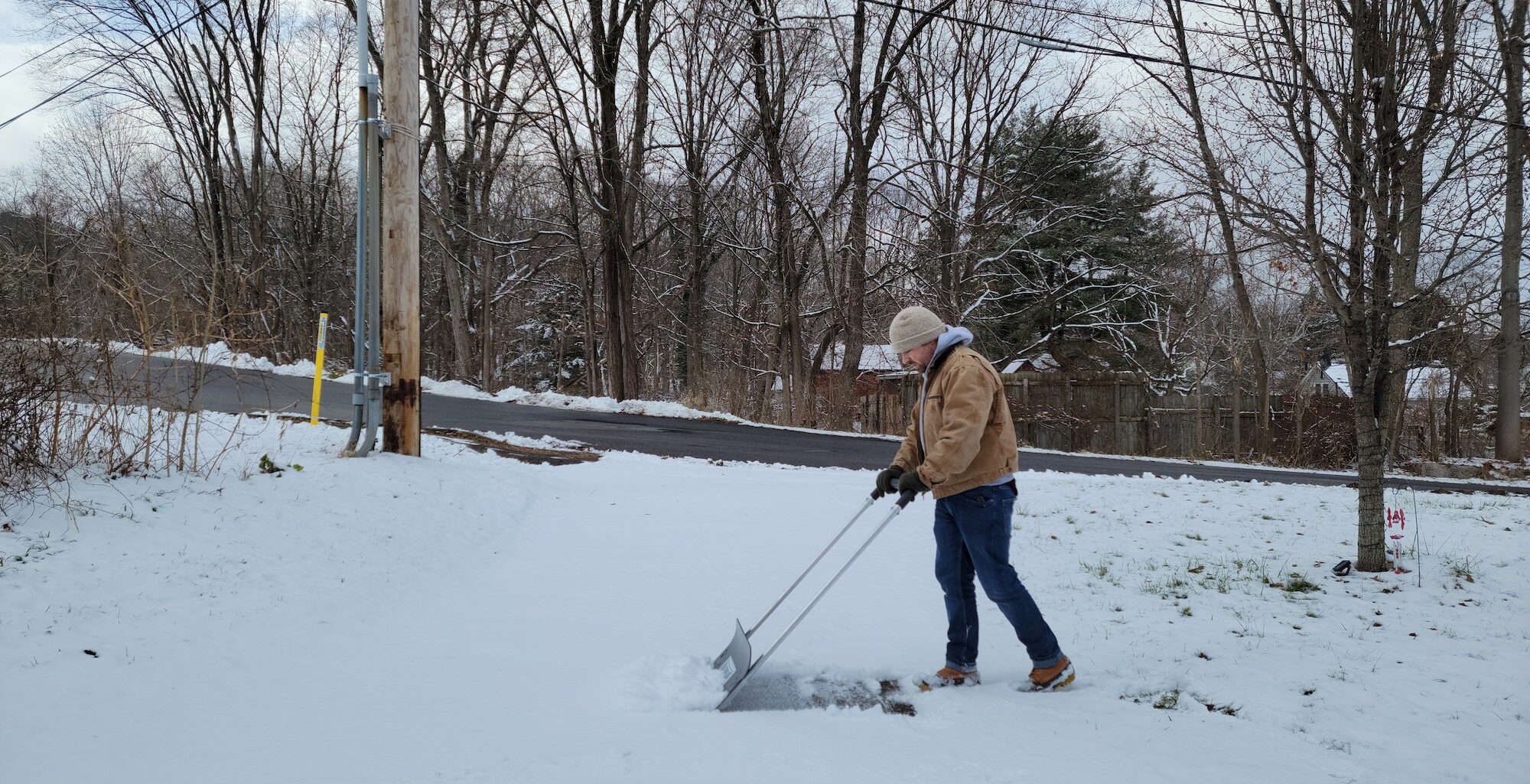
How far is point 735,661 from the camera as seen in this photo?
163 inches

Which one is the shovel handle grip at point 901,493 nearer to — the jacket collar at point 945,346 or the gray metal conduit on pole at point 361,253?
the jacket collar at point 945,346

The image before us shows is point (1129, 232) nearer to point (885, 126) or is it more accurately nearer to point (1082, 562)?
point (885, 126)

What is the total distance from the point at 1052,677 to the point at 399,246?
6888 millimetres

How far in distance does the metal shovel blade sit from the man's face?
1.57m

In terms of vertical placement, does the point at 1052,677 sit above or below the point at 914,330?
→ below

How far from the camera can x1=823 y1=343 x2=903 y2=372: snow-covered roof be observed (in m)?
24.2

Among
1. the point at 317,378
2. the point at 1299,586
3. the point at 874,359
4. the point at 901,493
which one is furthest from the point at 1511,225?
the point at 874,359

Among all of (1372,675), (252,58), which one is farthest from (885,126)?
(252,58)

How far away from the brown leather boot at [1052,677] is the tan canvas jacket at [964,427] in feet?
3.07

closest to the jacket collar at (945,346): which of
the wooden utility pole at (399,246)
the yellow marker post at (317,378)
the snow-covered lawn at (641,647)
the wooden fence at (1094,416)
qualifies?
the snow-covered lawn at (641,647)

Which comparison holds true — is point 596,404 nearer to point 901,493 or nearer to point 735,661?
point 735,661

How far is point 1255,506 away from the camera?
8852mm

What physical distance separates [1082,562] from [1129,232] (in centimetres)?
2193

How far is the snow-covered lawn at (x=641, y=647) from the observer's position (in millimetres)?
3172
